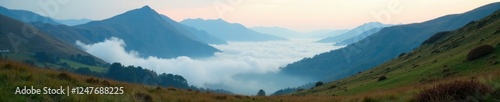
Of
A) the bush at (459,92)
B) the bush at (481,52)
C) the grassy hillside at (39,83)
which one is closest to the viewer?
the grassy hillside at (39,83)

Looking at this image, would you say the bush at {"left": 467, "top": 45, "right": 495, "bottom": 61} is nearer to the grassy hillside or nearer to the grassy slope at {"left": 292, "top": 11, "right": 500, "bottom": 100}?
the grassy slope at {"left": 292, "top": 11, "right": 500, "bottom": 100}

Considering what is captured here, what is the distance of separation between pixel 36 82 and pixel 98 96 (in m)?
2.62

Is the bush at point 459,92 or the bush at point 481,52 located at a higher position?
the bush at point 481,52

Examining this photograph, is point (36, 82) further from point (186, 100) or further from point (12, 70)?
point (186, 100)

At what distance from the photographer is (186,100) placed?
685 inches

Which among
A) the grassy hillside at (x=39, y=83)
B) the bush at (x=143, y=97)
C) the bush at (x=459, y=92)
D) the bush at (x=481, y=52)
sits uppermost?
the bush at (x=481, y=52)

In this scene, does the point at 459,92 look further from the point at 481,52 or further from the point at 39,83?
the point at 481,52

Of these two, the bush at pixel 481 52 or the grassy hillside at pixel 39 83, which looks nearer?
the grassy hillside at pixel 39 83

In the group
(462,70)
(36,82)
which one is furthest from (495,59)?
(36,82)

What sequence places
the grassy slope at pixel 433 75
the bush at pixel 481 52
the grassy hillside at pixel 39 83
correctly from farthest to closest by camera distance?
the bush at pixel 481 52, the grassy slope at pixel 433 75, the grassy hillside at pixel 39 83

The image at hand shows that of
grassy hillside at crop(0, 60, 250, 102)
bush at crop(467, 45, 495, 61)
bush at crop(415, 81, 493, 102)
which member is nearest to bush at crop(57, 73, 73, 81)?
grassy hillside at crop(0, 60, 250, 102)

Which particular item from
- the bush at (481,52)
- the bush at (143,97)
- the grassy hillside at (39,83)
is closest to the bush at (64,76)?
the grassy hillside at (39,83)

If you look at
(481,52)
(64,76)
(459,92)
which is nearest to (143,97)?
(64,76)

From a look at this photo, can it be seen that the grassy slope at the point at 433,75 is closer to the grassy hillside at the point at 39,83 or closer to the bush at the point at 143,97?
the bush at the point at 143,97
